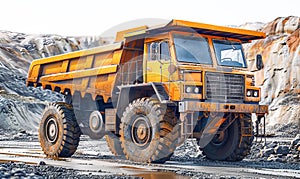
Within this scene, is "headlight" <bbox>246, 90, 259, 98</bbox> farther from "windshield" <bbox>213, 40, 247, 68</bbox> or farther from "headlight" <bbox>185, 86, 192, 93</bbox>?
"headlight" <bbox>185, 86, 192, 93</bbox>

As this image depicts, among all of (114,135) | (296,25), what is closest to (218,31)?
(114,135)

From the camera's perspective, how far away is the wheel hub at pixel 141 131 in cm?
1254

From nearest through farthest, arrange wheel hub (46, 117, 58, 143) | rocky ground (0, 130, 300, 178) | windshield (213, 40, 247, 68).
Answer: rocky ground (0, 130, 300, 178)
windshield (213, 40, 247, 68)
wheel hub (46, 117, 58, 143)

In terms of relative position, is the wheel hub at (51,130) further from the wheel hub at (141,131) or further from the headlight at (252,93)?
the headlight at (252,93)

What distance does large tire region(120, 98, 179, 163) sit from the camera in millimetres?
12078

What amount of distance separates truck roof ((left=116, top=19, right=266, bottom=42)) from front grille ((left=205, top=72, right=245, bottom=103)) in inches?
45.7

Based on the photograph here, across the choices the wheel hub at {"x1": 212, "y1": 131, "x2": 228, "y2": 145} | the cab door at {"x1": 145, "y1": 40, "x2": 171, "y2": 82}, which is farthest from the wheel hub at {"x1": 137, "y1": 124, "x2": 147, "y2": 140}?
the wheel hub at {"x1": 212, "y1": 131, "x2": 228, "y2": 145}

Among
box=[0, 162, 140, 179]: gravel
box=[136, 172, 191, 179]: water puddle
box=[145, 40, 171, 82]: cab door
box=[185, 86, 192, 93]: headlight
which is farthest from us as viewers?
box=[145, 40, 171, 82]: cab door

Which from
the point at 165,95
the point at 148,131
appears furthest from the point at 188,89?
the point at 148,131

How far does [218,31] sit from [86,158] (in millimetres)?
4874

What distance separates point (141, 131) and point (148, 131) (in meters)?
0.28

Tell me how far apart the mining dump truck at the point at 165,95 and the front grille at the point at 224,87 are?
0.02 m

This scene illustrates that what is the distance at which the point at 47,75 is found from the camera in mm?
16297

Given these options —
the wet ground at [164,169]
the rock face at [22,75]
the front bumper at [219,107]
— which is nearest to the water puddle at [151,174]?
the wet ground at [164,169]
